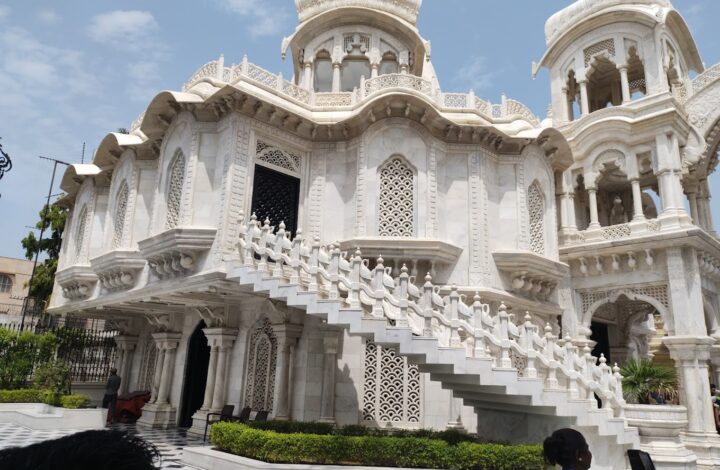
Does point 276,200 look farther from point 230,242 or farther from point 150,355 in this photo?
point 150,355

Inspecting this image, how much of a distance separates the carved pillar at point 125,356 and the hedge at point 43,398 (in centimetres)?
202

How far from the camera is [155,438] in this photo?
12.9 meters

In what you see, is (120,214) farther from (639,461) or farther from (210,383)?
(639,461)

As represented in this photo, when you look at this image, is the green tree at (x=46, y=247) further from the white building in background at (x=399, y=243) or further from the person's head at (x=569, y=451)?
the person's head at (x=569, y=451)

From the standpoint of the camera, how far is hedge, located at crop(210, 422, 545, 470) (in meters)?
8.78

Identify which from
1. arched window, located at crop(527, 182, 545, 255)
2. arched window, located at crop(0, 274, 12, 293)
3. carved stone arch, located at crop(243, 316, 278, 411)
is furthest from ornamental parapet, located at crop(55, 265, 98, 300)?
arched window, located at crop(0, 274, 12, 293)

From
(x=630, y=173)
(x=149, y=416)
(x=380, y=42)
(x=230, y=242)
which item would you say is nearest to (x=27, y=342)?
(x=149, y=416)

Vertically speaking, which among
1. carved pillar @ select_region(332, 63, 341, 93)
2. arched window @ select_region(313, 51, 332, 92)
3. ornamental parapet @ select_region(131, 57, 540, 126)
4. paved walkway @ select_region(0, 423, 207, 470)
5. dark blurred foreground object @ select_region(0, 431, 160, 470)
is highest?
arched window @ select_region(313, 51, 332, 92)

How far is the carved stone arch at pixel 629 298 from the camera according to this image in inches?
594

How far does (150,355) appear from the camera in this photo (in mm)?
17734

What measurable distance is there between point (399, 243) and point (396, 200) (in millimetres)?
1355

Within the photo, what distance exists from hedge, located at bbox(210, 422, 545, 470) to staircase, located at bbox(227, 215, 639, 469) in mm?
996

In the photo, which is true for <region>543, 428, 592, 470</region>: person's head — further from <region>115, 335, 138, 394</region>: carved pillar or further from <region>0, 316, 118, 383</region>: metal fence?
<region>0, 316, 118, 383</region>: metal fence

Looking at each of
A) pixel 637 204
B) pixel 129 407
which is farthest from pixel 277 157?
pixel 637 204
